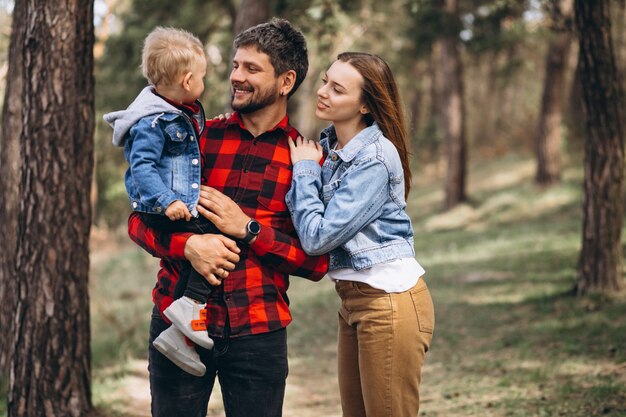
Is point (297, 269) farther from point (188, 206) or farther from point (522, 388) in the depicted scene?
point (522, 388)

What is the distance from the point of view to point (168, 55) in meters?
3.15

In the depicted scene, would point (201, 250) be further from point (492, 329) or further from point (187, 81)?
point (492, 329)

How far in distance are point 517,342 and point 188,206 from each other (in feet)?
18.0

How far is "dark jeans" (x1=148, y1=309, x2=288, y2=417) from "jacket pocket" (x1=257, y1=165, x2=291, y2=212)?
0.53m

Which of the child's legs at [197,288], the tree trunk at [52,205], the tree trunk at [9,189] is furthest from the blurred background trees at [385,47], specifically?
the child's legs at [197,288]

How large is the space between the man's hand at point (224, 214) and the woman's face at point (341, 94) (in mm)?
558

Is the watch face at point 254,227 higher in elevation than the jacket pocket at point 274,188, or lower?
lower

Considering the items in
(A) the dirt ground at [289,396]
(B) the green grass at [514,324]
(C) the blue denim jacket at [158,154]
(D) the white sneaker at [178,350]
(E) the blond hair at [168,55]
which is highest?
(E) the blond hair at [168,55]

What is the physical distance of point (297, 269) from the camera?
3217 millimetres

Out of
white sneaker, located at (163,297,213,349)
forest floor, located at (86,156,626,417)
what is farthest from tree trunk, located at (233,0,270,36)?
white sneaker, located at (163,297,213,349)

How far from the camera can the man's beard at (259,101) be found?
10.5ft

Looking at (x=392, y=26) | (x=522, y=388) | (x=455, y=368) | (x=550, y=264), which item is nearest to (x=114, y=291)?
(x=550, y=264)

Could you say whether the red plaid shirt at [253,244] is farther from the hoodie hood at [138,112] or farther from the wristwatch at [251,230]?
the hoodie hood at [138,112]

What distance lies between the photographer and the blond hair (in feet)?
10.3
